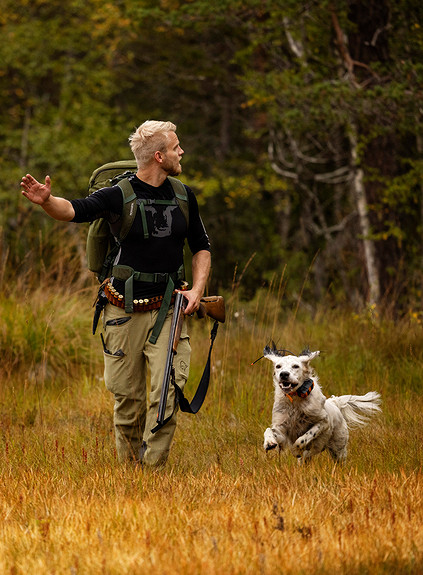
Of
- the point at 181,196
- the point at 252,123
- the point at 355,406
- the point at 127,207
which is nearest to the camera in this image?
the point at 127,207

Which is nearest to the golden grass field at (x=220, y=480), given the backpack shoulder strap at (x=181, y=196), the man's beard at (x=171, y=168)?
the backpack shoulder strap at (x=181, y=196)

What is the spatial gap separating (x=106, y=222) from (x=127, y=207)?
346 mm

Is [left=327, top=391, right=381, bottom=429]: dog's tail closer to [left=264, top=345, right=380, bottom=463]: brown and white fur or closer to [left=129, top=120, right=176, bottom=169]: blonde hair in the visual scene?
[left=264, top=345, right=380, bottom=463]: brown and white fur

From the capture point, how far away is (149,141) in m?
5.55

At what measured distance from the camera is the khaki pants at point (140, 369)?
5.62 meters

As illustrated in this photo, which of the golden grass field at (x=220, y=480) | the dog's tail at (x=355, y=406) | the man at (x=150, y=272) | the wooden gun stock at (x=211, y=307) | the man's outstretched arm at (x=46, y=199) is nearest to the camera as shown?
the golden grass field at (x=220, y=480)

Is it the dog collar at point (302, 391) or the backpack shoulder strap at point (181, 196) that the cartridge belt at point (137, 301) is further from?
the dog collar at point (302, 391)

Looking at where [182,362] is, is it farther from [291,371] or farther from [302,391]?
[302,391]

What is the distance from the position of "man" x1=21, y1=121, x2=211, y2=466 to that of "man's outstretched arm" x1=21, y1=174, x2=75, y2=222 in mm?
250

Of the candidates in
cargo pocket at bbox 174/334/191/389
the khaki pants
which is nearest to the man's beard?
the khaki pants

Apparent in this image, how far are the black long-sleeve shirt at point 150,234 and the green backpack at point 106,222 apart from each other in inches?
1.5

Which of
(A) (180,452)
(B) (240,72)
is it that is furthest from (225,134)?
(A) (180,452)

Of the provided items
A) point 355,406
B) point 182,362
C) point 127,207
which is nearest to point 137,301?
point 182,362

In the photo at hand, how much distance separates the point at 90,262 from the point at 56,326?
3913 millimetres
